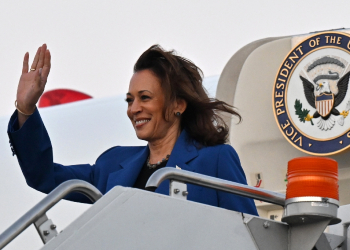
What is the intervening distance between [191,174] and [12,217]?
20.3ft

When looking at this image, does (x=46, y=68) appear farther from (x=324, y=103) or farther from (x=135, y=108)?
(x=324, y=103)

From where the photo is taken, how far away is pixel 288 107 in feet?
18.9

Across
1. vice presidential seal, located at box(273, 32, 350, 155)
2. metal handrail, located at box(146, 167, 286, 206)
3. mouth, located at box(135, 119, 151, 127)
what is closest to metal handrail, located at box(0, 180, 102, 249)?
metal handrail, located at box(146, 167, 286, 206)

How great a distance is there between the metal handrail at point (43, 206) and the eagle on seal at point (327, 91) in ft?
10.3

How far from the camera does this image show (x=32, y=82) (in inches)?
139

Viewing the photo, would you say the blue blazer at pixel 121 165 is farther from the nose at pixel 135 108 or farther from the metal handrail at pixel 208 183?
the nose at pixel 135 108

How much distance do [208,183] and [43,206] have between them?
0.75 meters

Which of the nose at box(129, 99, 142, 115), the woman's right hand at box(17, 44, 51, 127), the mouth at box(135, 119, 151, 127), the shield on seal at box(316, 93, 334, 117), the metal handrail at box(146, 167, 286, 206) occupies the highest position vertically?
the shield on seal at box(316, 93, 334, 117)

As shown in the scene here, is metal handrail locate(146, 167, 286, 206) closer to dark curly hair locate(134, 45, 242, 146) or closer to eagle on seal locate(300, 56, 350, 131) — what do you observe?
dark curly hair locate(134, 45, 242, 146)

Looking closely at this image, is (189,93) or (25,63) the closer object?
(25,63)

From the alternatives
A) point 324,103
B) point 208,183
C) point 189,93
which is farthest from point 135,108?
point 324,103

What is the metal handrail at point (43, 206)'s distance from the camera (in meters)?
2.59

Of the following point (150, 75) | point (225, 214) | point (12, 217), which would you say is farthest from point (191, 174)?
point (12, 217)

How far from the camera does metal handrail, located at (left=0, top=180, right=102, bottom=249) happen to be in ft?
8.48
